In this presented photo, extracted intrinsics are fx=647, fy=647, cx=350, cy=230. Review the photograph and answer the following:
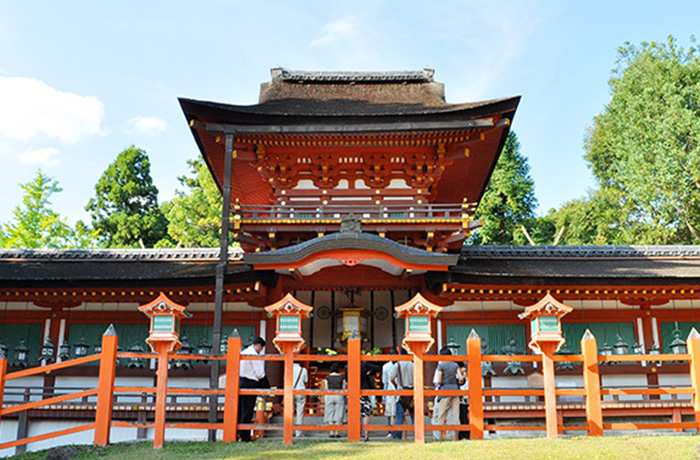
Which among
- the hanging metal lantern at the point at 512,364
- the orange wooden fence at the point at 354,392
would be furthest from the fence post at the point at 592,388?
the hanging metal lantern at the point at 512,364

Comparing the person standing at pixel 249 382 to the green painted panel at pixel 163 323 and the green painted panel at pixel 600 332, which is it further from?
the green painted panel at pixel 600 332

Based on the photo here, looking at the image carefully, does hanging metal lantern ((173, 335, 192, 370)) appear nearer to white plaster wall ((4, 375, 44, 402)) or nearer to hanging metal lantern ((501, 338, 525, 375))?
white plaster wall ((4, 375, 44, 402))

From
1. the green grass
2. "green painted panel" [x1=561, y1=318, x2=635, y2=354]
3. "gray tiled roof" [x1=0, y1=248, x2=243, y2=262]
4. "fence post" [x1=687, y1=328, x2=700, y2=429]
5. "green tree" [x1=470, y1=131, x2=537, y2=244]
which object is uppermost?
"green tree" [x1=470, y1=131, x2=537, y2=244]

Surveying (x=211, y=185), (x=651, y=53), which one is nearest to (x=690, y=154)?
(x=651, y=53)

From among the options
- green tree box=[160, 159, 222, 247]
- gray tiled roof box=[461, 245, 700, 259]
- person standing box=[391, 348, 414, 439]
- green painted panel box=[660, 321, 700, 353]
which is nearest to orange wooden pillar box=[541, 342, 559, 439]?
person standing box=[391, 348, 414, 439]

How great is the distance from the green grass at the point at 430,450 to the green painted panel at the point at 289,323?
1625 millimetres

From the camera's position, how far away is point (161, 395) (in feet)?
30.8

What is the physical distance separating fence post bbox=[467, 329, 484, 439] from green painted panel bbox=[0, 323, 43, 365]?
11.4 meters

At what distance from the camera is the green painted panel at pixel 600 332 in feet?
50.8

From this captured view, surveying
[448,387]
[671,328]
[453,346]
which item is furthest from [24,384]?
[671,328]

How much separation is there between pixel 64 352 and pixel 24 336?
1.55 metres

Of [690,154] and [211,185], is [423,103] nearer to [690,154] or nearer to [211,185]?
[690,154]

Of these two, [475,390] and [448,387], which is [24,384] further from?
[475,390]

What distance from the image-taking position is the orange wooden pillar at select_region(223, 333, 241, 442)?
30.7 feet
